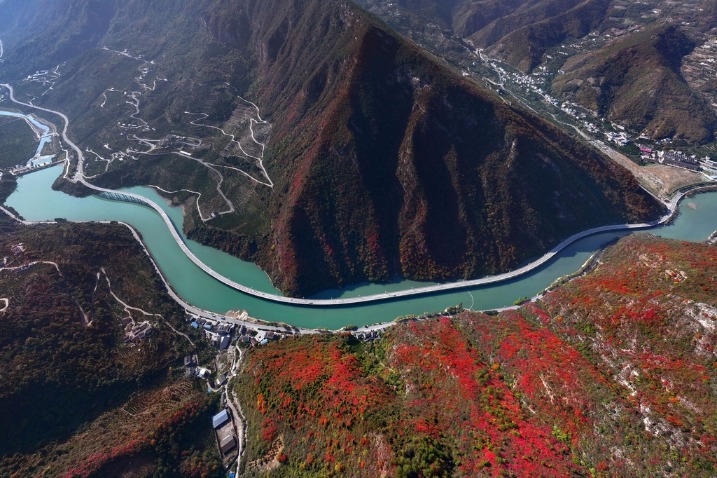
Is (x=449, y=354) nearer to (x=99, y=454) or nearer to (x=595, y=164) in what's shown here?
(x=99, y=454)

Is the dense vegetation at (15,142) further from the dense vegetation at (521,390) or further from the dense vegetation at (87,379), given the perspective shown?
the dense vegetation at (521,390)

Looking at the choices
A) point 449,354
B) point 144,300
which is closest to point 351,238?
point 449,354

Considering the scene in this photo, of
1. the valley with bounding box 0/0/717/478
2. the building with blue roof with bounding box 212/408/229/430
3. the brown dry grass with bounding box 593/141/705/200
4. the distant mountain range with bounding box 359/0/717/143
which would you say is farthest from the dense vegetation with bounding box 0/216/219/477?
the distant mountain range with bounding box 359/0/717/143

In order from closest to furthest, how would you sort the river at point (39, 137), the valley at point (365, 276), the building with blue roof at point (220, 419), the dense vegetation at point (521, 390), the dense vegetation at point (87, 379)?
1. the dense vegetation at point (521, 390)
2. the valley at point (365, 276)
3. the dense vegetation at point (87, 379)
4. the building with blue roof at point (220, 419)
5. the river at point (39, 137)

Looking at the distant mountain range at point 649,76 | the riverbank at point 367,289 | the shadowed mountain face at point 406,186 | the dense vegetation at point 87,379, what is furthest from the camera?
the distant mountain range at point 649,76

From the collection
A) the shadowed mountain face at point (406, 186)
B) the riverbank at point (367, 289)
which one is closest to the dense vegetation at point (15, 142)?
the shadowed mountain face at point (406, 186)

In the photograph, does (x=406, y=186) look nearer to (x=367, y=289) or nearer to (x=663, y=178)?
(x=367, y=289)

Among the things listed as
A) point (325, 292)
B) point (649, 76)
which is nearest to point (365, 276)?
point (325, 292)
